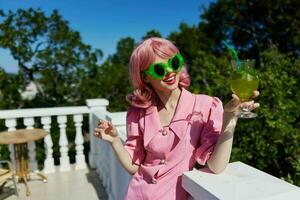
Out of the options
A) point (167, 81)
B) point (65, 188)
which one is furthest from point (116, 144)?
point (65, 188)

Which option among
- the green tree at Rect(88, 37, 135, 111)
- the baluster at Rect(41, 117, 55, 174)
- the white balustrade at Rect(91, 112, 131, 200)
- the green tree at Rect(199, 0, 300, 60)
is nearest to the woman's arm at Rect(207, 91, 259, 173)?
the white balustrade at Rect(91, 112, 131, 200)

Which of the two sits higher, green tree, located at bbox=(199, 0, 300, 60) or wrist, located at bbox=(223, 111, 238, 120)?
green tree, located at bbox=(199, 0, 300, 60)

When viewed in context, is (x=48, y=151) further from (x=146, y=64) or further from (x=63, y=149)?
(x=146, y=64)

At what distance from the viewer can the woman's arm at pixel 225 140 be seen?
1.13m

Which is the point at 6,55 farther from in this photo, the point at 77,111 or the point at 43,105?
the point at 77,111

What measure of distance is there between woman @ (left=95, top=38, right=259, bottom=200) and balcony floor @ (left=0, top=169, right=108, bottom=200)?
208cm

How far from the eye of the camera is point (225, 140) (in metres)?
1.18

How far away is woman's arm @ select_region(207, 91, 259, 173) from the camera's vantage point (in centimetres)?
113

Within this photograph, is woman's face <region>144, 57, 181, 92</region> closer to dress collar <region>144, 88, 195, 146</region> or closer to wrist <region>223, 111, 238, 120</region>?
dress collar <region>144, 88, 195, 146</region>

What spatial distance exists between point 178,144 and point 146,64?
384mm

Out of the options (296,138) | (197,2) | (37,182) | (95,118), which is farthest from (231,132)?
(197,2)

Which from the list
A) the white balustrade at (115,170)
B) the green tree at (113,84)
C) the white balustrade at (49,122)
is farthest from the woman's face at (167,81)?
the green tree at (113,84)

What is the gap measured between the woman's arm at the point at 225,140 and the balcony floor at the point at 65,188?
7.81 feet

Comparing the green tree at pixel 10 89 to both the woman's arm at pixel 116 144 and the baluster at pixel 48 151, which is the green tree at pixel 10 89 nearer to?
the baluster at pixel 48 151
